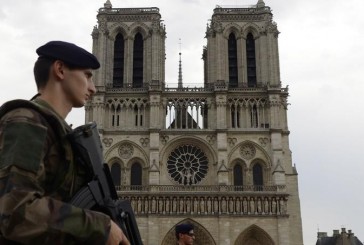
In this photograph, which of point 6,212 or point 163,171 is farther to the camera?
point 163,171

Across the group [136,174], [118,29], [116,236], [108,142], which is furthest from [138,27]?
[116,236]

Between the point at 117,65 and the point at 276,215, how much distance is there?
40.5 feet

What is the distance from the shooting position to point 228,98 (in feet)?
101

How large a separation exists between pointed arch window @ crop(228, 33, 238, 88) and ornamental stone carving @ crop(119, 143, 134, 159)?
675 centimetres

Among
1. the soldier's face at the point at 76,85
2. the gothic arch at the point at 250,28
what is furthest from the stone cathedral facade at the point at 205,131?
the soldier's face at the point at 76,85

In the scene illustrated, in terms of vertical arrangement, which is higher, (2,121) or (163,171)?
(163,171)

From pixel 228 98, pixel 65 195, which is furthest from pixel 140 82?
pixel 65 195

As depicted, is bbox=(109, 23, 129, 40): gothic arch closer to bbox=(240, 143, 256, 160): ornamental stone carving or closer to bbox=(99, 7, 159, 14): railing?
bbox=(99, 7, 159, 14): railing

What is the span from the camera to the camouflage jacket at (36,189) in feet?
5.15

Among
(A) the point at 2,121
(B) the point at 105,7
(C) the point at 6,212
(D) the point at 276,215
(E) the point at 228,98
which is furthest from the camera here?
(B) the point at 105,7

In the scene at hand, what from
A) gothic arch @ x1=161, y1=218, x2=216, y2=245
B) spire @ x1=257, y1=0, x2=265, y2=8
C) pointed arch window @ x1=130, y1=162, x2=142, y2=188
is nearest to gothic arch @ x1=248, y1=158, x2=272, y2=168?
gothic arch @ x1=161, y1=218, x2=216, y2=245

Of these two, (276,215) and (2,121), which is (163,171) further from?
(2,121)

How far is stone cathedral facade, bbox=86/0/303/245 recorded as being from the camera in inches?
1112

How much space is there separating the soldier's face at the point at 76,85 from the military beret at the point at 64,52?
4cm
